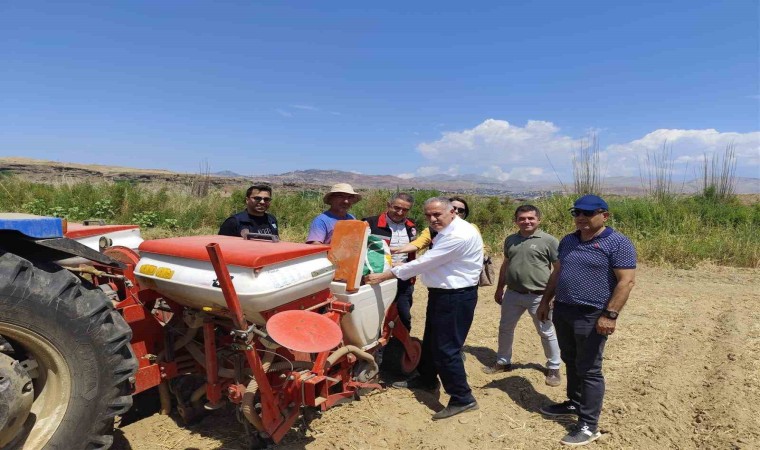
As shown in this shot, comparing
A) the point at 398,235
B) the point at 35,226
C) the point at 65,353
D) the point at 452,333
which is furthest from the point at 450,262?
the point at 35,226

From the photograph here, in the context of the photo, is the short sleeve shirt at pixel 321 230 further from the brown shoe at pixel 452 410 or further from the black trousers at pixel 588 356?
the black trousers at pixel 588 356

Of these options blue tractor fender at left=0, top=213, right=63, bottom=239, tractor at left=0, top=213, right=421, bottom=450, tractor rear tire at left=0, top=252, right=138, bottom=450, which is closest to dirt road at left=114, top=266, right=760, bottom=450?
tractor at left=0, top=213, right=421, bottom=450

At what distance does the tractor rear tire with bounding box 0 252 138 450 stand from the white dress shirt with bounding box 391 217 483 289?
72.2 inches

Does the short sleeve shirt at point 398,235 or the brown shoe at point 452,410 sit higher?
the short sleeve shirt at point 398,235

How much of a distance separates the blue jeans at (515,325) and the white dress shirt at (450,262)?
98 cm

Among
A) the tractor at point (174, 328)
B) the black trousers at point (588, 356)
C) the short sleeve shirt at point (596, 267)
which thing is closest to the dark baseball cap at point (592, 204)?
the short sleeve shirt at point (596, 267)

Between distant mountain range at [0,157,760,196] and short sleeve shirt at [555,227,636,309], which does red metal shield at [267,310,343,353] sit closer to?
short sleeve shirt at [555,227,636,309]

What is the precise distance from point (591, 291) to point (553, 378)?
4.53 ft

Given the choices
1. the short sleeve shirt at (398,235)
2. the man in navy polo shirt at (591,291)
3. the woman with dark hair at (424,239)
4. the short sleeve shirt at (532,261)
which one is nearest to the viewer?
the man in navy polo shirt at (591,291)

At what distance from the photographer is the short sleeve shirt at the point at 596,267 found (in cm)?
301

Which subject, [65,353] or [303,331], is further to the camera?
[303,331]

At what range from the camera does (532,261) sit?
161 inches

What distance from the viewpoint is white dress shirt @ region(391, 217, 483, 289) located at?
10.9 feet

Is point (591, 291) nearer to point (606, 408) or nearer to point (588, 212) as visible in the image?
point (588, 212)
